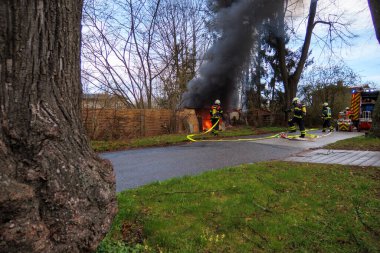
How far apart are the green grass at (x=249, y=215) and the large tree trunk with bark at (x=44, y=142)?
0.75m

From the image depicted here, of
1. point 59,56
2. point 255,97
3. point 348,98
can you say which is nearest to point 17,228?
point 59,56

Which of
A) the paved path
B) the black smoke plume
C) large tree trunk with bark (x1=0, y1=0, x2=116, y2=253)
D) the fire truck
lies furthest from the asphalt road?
the fire truck

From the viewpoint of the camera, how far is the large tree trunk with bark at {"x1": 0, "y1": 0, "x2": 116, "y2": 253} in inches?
62.7

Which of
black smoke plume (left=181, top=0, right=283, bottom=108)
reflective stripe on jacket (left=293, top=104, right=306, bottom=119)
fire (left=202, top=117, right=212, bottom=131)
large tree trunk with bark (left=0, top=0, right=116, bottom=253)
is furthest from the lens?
fire (left=202, top=117, right=212, bottom=131)

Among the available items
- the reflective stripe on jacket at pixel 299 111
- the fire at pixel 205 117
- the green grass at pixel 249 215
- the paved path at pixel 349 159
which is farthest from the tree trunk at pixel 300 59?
the green grass at pixel 249 215

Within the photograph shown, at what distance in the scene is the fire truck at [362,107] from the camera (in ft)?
64.7

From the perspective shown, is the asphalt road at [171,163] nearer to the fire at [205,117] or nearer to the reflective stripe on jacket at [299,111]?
the reflective stripe on jacket at [299,111]

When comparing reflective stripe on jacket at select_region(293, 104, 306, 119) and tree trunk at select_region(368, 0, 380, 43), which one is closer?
tree trunk at select_region(368, 0, 380, 43)

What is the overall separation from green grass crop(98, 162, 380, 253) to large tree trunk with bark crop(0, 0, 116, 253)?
75 centimetres

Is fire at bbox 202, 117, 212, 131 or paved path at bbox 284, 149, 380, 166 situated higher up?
fire at bbox 202, 117, 212, 131

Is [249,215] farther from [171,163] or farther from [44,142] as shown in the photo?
[171,163]

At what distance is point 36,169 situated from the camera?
5.53 ft

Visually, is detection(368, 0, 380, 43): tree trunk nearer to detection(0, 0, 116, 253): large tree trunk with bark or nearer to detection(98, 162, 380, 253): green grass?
detection(98, 162, 380, 253): green grass

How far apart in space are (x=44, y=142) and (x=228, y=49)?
1787cm
